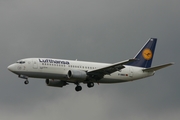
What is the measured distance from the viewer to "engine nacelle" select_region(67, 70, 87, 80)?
3211 inches

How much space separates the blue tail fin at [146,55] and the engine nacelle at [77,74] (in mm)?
10732

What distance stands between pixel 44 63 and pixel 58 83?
299 inches

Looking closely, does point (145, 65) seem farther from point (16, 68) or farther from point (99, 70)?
point (16, 68)

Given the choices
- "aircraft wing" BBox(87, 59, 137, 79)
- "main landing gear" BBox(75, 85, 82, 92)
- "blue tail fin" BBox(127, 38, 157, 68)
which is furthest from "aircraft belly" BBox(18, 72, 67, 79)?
"blue tail fin" BBox(127, 38, 157, 68)

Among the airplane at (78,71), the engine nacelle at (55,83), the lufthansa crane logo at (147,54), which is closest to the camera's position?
the airplane at (78,71)

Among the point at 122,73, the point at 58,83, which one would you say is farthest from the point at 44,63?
the point at 122,73

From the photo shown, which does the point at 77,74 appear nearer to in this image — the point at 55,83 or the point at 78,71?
the point at 78,71

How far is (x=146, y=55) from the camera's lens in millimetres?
93688

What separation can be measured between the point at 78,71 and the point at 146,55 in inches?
607

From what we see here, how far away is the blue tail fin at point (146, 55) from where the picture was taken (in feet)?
301

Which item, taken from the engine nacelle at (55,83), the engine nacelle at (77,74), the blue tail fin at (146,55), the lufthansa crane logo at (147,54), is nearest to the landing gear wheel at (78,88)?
the engine nacelle at (55,83)

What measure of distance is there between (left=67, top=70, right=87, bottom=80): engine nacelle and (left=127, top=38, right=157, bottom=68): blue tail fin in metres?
10.7

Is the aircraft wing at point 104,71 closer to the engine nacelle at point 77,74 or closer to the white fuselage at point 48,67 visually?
the engine nacelle at point 77,74

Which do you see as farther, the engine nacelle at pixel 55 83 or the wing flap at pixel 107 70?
the engine nacelle at pixel 55 83
